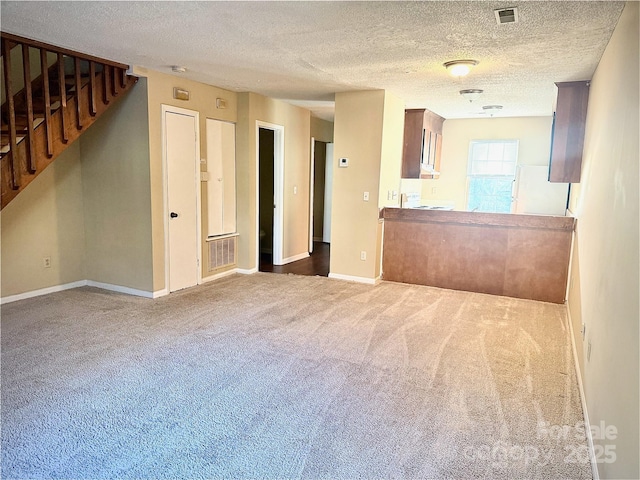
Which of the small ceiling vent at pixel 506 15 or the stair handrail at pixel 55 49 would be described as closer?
the small ceiling vent at pixel 506 15

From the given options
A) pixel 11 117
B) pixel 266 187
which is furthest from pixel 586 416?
pixel 266 187

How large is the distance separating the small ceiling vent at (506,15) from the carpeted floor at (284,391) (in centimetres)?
241

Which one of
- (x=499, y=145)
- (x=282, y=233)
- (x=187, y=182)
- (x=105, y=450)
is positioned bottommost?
(x=105, y=450)

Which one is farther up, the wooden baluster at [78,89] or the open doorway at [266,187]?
the wooden baluster at [78,89]

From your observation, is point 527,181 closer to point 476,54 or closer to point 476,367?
point 476,54

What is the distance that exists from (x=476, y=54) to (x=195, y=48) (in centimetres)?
235

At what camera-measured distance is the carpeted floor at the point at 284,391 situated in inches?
82.0

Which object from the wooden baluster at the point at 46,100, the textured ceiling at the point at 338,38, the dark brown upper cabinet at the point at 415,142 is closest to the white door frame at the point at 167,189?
the textured ceiling at the point at 338,38

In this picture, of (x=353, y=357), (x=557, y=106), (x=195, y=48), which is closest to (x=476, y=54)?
(x=557, y=106)

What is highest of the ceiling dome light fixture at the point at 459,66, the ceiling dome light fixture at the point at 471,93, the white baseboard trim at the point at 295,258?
the ceiling dome light fixture at the point at 471,93

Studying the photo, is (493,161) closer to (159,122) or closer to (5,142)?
(159,122)

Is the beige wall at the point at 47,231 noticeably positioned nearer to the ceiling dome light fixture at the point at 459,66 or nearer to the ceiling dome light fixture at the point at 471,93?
→ the ceiling dome light fixture at the point at 459,66

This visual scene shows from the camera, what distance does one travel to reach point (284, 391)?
2721mm

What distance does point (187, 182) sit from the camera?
496 cm
